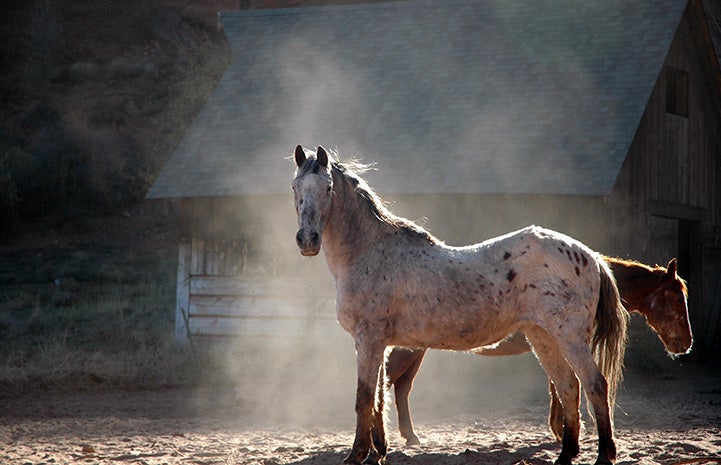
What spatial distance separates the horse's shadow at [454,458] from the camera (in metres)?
7.15

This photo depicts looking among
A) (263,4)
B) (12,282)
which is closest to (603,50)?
(12,282)

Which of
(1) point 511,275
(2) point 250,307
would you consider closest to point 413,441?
(1) point 511,275

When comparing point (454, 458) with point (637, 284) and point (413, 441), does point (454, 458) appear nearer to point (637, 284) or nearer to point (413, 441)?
point (413, 441)

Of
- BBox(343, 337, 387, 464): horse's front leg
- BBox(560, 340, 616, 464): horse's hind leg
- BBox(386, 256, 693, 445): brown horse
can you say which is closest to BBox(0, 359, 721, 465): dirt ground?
BBox(560, 340, 616, 464): horse's hind leg

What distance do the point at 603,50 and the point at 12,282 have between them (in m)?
16.5

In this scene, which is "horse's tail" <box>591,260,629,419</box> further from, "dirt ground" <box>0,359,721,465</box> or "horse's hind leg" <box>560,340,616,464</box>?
"dirt ground" <box>0,359,721,465</box>

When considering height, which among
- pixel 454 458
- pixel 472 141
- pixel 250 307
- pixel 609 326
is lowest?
pixel 454 458

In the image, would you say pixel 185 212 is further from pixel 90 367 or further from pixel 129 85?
pixel 129 85

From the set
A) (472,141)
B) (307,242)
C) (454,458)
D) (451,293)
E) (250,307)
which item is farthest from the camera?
(250,307)

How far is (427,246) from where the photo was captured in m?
6.91

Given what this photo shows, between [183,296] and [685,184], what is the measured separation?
10.1m

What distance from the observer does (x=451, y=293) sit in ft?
21.6

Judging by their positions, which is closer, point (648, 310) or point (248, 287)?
point (648, 310)

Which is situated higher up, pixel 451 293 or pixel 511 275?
pixel 511 275
